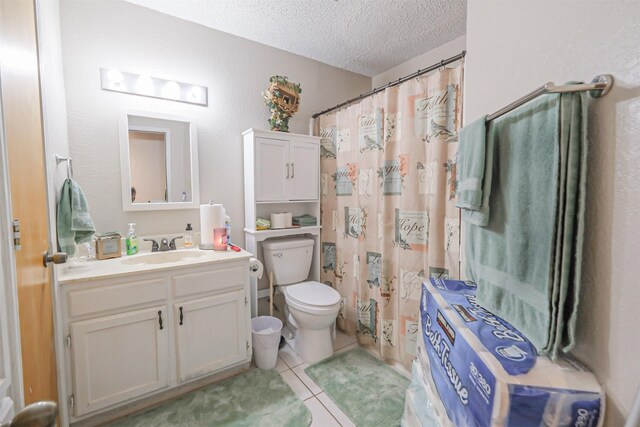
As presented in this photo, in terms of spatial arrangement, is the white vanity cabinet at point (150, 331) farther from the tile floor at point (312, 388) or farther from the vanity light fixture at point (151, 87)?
the vanity light fixture at point (151, 87)

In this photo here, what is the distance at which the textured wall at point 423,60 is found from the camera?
2.20 meters

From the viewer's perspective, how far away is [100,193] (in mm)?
1761

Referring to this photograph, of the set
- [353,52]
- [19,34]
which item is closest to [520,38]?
[19,34]

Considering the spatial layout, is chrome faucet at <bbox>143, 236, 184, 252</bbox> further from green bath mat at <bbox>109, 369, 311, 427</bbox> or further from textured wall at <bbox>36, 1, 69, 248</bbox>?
green bath mat at <bbox>109, 369, 311, 427</bbox>

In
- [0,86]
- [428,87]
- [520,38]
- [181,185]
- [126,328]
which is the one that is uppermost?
[428,87]

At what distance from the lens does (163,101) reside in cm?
195

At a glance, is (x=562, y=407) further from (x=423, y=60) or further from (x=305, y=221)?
(x=423, y=60)

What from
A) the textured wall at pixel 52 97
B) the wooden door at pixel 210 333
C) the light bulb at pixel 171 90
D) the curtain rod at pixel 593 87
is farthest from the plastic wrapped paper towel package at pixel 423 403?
the light bulb at pixel 171 90

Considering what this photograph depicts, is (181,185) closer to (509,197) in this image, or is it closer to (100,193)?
(100,193)

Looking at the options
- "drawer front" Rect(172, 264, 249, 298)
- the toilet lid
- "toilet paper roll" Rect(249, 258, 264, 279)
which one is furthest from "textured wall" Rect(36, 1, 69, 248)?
the toilet lid

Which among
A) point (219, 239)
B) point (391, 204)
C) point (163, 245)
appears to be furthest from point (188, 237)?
point (391, 204)

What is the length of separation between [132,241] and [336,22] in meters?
2.14

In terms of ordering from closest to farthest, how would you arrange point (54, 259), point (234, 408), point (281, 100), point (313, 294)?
point (54, 259)
point (234, 408)
point (313, 294)
point (281, 100)

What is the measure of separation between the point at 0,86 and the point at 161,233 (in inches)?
57.3
